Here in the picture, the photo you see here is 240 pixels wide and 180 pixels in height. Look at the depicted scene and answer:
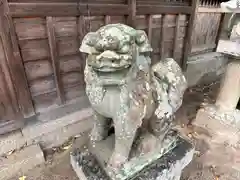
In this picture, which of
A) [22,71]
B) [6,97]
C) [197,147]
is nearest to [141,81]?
[22,71]

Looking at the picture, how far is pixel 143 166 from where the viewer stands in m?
1.00

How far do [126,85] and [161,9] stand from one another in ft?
6.29

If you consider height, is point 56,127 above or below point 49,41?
below

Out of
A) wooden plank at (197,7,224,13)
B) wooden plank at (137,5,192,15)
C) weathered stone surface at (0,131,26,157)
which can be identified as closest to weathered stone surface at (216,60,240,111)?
wooden plank at (137,5,192,15)

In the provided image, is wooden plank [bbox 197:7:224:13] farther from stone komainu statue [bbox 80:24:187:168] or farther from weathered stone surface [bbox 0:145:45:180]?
weathered stone surface [bbox 0:145:45:180]

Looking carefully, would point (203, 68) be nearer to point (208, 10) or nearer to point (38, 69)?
point (208, 10)

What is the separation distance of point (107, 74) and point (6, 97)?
1.20m

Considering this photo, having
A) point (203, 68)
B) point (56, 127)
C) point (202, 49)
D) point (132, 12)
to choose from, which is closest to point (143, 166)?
point (56, 127)

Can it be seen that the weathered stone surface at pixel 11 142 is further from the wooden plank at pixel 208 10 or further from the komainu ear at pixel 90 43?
the wooden plank at pixel 208 10

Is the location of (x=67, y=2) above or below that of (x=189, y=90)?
above

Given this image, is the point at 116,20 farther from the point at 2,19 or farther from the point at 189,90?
the point at 189,90

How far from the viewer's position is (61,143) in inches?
77.7

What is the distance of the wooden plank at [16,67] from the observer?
54.6 inches

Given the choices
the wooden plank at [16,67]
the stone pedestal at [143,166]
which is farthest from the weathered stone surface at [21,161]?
the stone pedestal at [143,166]
